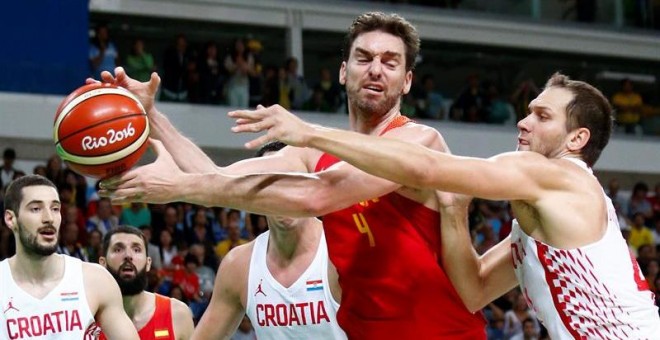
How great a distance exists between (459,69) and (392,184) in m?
16.8

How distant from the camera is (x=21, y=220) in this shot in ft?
24.4

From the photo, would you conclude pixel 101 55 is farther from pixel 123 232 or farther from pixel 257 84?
pixel 123 232

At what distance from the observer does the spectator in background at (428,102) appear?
1877 cm

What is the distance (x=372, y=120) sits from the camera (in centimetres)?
498

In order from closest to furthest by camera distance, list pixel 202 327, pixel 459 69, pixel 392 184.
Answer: pixel 392 184 < pixel 202 327 < pixel 459 69

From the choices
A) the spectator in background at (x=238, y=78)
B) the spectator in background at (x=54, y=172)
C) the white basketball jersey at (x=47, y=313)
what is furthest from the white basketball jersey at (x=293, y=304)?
the spectator in background at (x=238, y=78)

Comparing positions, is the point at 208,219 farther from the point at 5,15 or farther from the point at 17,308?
the point at 17,308

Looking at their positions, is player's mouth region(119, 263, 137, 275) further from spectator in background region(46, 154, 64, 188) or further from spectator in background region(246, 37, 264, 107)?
spectator in background region(246, 37, 264, 107)

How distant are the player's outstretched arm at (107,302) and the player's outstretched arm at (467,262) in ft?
9.79

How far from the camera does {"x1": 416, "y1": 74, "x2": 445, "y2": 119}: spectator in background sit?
1877cm

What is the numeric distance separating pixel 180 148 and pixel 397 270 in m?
1.10

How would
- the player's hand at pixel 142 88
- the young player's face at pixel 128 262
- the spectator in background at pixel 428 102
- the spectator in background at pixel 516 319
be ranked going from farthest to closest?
the spectator in background at pixel 428 102 < the spectator in background at pixel 516 319 < the young player's face at pixel 128 262 < the player's hand at pixel 142 88

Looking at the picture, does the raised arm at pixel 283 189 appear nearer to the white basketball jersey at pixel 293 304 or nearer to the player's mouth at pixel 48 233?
the white basketball jersey at pixel 293 304

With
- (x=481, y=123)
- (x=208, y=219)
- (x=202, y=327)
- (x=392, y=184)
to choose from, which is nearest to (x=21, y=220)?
(x=202, y=327)
